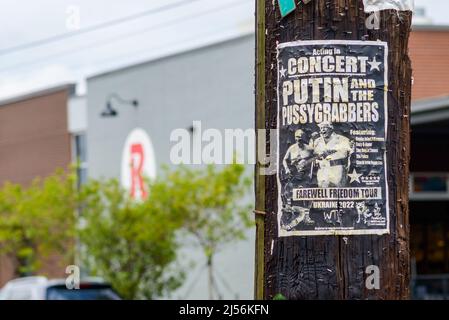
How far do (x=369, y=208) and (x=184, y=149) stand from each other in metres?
1.81

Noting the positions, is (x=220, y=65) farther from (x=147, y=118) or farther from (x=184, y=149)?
(x=184, y=149)

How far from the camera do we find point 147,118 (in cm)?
2588

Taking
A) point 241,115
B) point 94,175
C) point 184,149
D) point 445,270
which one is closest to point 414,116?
point 241,115

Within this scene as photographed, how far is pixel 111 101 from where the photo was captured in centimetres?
2747

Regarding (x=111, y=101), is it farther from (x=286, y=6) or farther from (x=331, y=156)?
(x=331, y=156)

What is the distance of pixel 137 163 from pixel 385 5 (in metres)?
22.5

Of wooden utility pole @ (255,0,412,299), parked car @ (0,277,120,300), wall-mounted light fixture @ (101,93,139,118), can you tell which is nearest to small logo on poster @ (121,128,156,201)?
wall-mounted light fixture @ (101,93,139,118)

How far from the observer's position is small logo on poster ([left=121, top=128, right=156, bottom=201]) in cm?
2472

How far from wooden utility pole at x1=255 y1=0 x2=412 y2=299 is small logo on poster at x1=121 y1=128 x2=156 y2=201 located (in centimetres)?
2063

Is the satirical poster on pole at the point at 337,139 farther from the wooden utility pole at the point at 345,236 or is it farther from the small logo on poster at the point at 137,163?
the small logo on poster at the point at 137,163

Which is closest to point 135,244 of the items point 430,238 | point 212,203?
point 212,203

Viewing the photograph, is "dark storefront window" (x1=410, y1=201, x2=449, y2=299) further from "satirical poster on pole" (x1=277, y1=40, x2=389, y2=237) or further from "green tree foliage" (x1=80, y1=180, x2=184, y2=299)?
"satirical poster on pole" (x1=277, y1=40, x2=389, y2=237)

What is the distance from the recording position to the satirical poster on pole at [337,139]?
11.1ft

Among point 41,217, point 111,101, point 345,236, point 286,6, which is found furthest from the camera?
point 111,101
